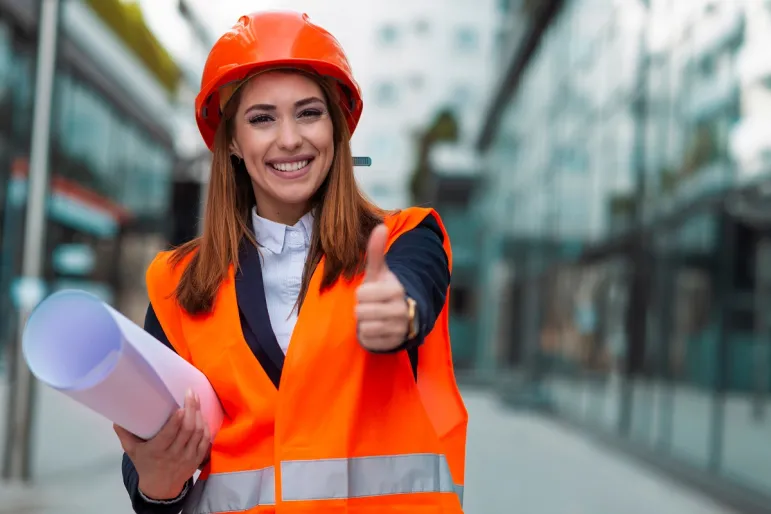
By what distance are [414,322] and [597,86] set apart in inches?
532

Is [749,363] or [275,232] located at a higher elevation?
[275,232]

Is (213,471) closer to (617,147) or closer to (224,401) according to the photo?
(224,401)

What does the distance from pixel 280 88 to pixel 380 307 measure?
580 mm

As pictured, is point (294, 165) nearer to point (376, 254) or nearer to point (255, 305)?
point (255, 305)

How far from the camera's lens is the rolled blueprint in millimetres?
1415

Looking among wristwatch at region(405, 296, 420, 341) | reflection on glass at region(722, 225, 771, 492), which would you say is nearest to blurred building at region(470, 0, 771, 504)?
reflection on glass at region(722, 225, 771, 492)

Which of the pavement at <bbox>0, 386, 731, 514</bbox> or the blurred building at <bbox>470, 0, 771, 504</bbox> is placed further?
the blurred building at <bbox>470, 0, 771, 504</bbox>

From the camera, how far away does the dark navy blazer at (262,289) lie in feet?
5.45

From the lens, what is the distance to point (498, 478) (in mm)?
8633

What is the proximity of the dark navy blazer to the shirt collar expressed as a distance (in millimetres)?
38

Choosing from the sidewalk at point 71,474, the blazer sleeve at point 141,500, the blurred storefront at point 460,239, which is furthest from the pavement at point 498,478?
the blurred storefront at point 460,239

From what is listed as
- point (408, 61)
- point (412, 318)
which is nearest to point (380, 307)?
point (412, 318)

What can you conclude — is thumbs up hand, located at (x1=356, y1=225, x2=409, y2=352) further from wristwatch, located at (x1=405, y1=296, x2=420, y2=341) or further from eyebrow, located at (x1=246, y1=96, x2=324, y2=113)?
eyebrow, located at (x1=246, y1=96, x2=324, y2=113)

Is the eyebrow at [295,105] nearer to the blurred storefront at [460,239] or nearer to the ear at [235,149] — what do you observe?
the ear at [235,149]
